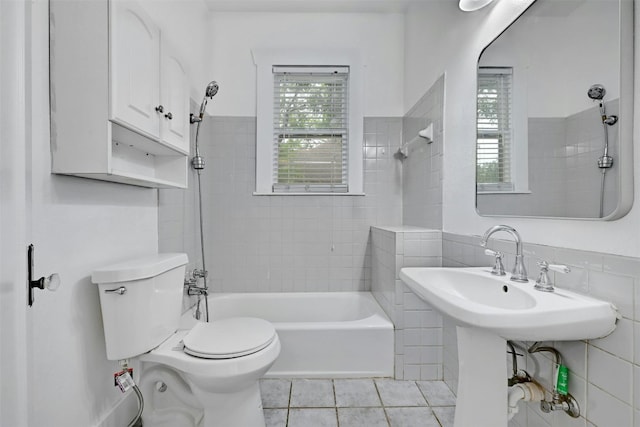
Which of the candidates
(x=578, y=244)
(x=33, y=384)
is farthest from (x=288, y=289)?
(x=578, y=244)

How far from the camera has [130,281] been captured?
115 cm

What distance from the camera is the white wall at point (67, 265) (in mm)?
954

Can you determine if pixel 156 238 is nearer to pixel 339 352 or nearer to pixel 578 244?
pixel 339 352

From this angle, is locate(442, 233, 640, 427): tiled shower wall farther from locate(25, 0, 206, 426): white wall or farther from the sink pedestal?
locate(25, 0, 206, 426): white wall

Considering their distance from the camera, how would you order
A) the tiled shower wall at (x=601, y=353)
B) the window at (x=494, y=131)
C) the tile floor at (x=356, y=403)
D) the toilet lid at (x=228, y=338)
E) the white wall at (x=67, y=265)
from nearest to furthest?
the tiled shower wall at (x=601, y=353), the white wall at (x=67, y=265), the toilet lid at (x=228, y=338), the window at (x=494, y=131), the tile floor at (x=356, y=403)

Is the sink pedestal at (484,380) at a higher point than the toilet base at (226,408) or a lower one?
higher

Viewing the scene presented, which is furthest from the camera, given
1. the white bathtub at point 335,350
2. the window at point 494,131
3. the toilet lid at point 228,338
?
the white bathtub at point 335,350

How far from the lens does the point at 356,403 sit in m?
1.62

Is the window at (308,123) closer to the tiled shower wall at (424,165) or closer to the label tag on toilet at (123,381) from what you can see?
the tiled shower wall at (424,165)

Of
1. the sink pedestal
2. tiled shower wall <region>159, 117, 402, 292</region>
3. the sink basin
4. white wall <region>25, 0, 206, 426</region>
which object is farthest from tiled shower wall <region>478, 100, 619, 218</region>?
white wall <region>25, 0, 206, 426</region>

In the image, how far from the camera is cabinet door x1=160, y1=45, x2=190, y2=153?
4.42ft

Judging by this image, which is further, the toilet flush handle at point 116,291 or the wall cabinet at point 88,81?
the toilet flush handle at point 116,291

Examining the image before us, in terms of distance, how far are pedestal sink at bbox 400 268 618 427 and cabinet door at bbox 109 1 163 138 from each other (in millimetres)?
1247

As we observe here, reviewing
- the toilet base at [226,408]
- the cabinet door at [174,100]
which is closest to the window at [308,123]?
the cabinet door at [174,100]
